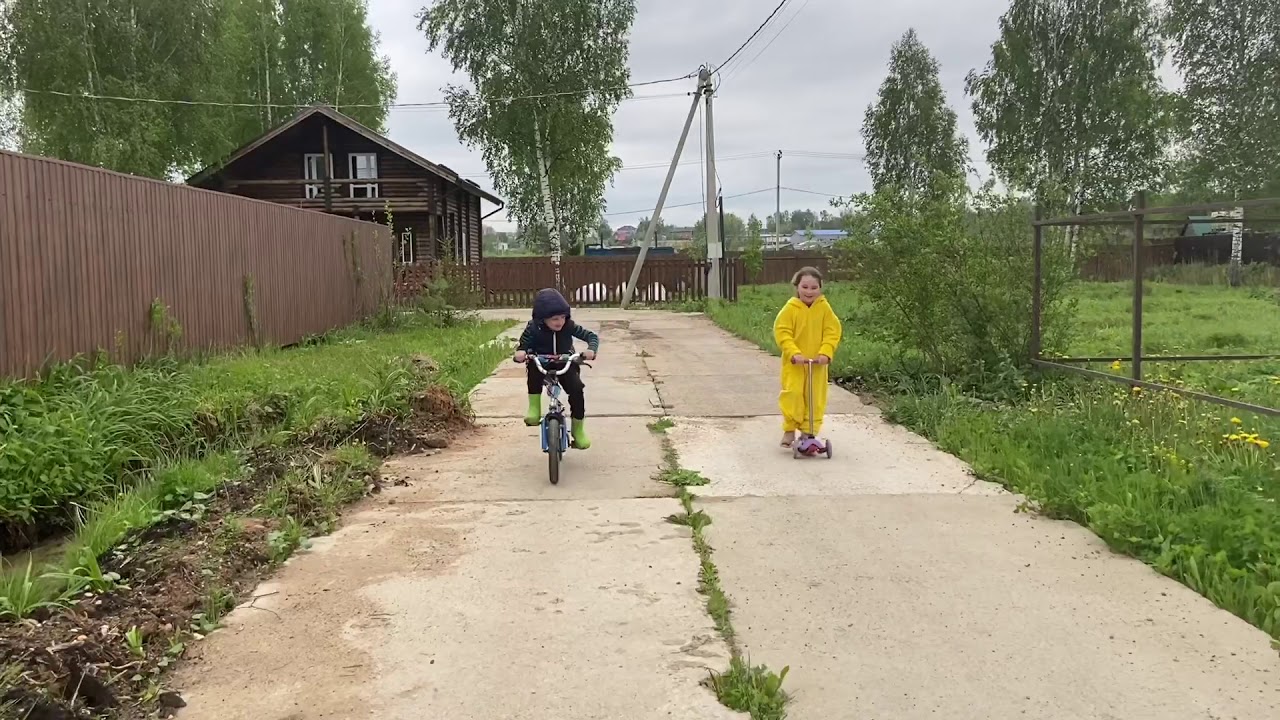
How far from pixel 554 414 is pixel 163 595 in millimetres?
2583

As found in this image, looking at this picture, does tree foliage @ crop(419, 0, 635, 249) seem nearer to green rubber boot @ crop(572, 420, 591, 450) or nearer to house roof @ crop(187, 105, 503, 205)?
house roof @ crop(187, 105, 503, 205)

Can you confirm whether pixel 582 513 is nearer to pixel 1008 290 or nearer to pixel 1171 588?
pixel 1171 588

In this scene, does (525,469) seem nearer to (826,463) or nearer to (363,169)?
(826,463)

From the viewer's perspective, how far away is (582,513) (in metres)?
5.04

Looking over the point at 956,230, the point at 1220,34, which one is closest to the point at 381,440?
the point at 956,230

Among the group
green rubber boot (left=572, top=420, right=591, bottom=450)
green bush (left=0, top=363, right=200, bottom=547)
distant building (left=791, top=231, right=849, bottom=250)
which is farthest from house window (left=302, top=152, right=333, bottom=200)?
green rubber boot (left=572, top=420, right=591, bottom=450)

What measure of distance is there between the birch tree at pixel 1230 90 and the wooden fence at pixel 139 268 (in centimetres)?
2587

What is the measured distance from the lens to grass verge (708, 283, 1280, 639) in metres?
3.95

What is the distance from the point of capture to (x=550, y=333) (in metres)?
5.99

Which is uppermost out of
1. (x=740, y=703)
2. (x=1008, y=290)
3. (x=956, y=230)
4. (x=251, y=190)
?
(x=251, y=190)

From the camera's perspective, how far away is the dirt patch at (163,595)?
2.78m

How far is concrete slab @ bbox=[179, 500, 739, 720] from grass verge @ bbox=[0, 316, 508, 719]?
200mm

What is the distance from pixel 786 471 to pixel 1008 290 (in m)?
4.00

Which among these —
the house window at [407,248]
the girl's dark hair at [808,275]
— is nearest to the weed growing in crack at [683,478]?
the girl's dark hair at [808,275]
